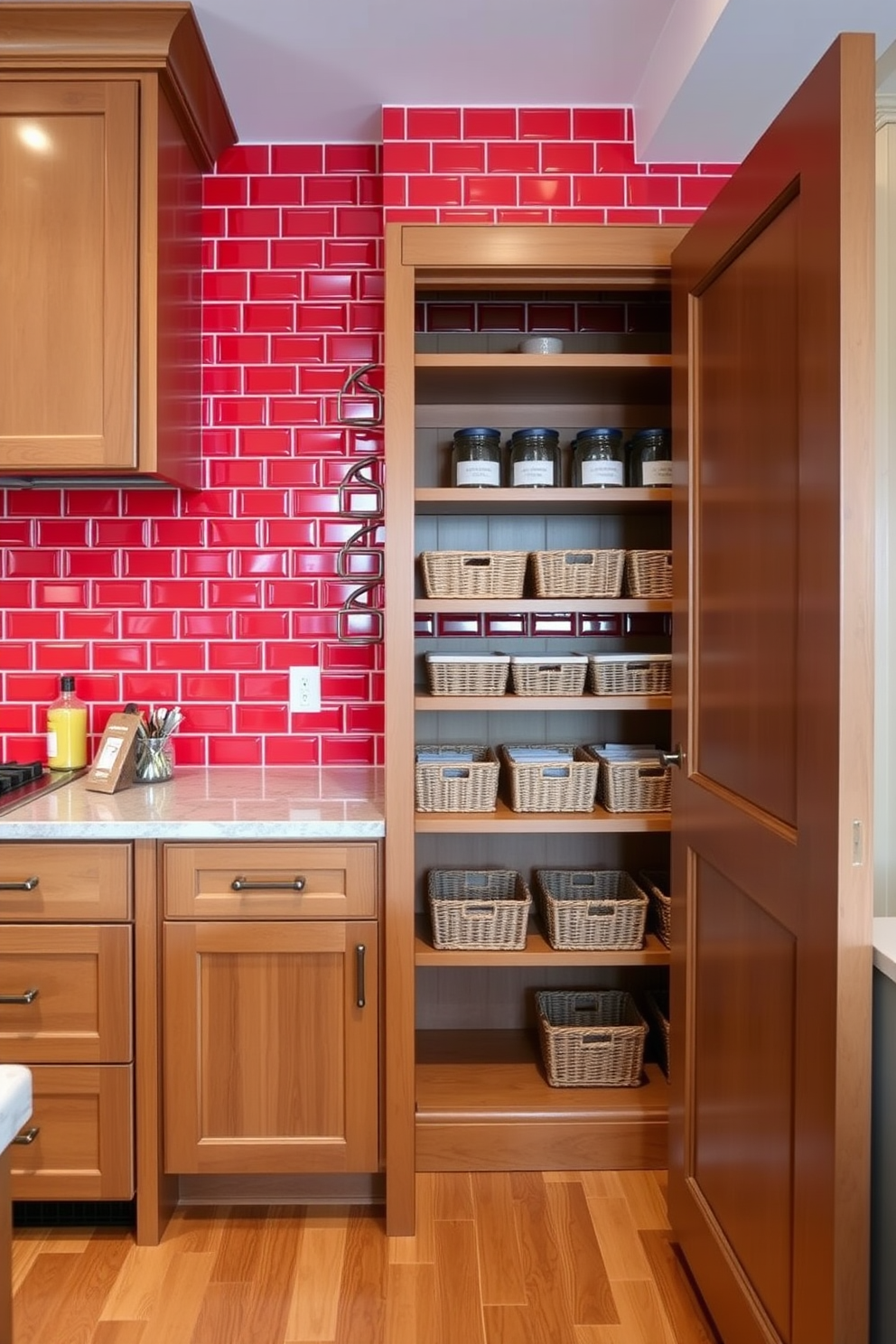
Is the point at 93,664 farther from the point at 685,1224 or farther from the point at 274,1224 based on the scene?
the point at 685,1224

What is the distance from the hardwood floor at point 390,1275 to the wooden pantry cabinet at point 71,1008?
0.17 metres

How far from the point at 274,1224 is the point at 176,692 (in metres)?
1.28

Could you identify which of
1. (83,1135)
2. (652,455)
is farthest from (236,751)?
(652,455)

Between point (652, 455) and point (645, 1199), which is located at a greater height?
point (652, 455)

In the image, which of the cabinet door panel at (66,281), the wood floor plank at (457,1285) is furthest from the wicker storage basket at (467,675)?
the wood floor plank at (457,1285)

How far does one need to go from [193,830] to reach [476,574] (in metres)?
0.80

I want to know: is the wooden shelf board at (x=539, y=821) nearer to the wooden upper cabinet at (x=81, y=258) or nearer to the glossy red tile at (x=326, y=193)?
the wooden upper cabinet at (x=81, y=258)

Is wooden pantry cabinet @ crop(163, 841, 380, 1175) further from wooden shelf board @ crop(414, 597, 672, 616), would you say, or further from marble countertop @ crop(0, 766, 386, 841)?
wooden shelf board @ crop(414, 597, 672, 616)

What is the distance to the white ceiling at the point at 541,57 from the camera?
74.2 inches

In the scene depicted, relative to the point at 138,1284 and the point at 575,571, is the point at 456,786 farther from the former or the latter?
the point at 138,1284

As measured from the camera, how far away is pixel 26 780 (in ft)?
7.89

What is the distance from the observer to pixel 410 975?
6.92ft

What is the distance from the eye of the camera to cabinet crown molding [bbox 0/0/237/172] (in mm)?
2084

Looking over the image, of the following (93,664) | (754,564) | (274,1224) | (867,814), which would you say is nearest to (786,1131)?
(867,814)
